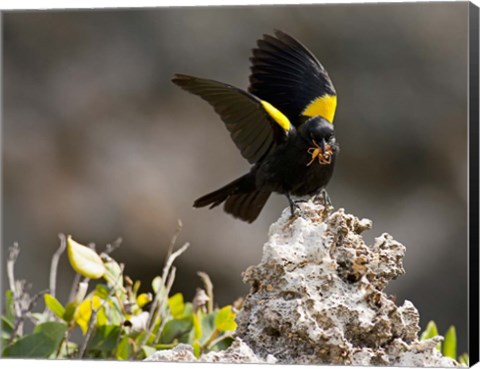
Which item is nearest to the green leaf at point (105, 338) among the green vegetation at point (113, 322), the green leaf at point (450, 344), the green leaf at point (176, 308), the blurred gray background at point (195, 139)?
the green vegetation at point (113, 322)

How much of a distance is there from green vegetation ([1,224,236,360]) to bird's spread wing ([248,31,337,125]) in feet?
3.18

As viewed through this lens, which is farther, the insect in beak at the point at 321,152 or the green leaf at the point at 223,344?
the insect in beak at the point at 321,152

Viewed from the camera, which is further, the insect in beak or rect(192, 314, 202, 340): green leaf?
the insect in beak

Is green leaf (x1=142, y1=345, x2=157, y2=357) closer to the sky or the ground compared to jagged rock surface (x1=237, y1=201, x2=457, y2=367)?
closer to the ground

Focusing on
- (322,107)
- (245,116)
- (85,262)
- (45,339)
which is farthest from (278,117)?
(45,339)

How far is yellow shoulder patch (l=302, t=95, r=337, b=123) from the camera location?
13.3ft

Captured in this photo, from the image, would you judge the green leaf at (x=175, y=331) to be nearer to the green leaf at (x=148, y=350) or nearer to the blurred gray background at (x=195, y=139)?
the green leaf at (x=148, y=350)

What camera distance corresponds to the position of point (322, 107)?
4.07m

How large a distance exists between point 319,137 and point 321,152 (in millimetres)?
60

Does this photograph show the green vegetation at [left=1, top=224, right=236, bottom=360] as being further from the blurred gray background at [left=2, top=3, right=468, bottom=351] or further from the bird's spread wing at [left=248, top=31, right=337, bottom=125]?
the blurred gray background at [left=2, top=3, right=468, bottom=351]

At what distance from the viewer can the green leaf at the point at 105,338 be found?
11.3ft

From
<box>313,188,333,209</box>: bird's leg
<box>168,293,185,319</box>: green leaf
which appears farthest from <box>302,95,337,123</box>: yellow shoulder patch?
<box>168,293,185,319</box>: green leaf

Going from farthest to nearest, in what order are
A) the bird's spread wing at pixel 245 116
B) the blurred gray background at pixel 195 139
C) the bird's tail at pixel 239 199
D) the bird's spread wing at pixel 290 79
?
1. the blurred gray background at pixel 195 139
2. the bird's tail at pixel 239 199
3. the bird's spread wing at pixel 290 79
4. the bird's spread wing at pixel 245 116

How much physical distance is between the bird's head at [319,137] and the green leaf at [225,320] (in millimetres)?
791
